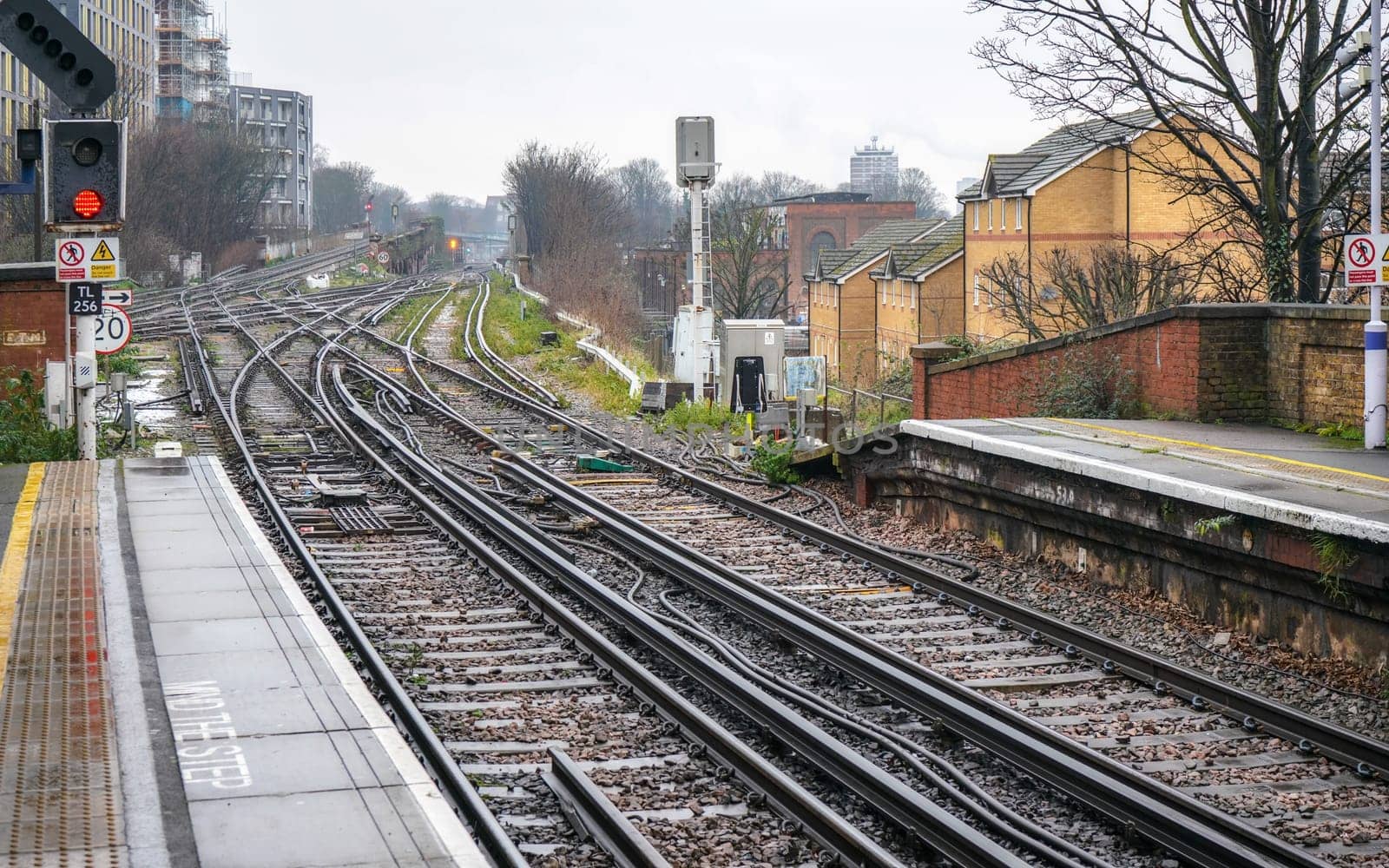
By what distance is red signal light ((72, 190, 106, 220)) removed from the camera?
14203 millimetres

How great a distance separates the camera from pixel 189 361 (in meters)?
33.7

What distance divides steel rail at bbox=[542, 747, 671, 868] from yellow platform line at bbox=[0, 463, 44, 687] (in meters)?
3.20

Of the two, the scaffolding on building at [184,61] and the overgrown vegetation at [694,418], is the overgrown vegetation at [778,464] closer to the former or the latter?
the overgrown vegetation at [694,418]

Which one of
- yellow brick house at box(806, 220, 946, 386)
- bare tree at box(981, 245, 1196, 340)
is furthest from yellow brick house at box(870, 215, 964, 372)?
bare tree at box(981, 245, 1196, 340)

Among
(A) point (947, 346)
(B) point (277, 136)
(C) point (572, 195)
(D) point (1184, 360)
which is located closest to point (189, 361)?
(A) point (947, 346)

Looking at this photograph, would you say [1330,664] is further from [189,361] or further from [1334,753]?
[189,361]

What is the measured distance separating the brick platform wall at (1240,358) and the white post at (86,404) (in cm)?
1107

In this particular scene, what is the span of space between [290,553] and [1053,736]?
820 centimetres

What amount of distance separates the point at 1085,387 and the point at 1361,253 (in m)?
3.76

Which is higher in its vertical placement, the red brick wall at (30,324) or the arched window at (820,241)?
the arched window at (820,241)

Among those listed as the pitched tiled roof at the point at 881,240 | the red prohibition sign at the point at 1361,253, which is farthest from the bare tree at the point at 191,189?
the red prohibition sign at the point at 1361,253

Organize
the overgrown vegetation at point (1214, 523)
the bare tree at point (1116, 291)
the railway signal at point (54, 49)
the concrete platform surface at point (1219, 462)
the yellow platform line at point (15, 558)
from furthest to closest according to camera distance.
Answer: the bare tree at point (1116, 291) → the railway signal at point (54, 49) → the overgrown vegetation at point (1214, 523) → the concrete platform surface at point (1219, 462) → the yellow platform line at point (15, 558)

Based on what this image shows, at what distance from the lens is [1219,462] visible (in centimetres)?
1302

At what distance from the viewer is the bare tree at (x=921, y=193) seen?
162m
